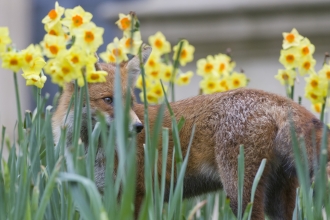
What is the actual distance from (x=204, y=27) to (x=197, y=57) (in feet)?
1.47

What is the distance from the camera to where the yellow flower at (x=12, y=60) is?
304 cm

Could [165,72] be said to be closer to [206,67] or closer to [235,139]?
A: [206,67]

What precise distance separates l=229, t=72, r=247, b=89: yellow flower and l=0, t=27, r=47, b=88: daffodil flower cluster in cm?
184

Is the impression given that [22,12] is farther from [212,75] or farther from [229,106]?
[229,106]

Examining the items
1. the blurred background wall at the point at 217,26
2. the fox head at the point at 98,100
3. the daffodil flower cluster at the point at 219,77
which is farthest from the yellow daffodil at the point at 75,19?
the blurred background wall at the point at 217,26

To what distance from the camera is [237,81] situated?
15.2ft

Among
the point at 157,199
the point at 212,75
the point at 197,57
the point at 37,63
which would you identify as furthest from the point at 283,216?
the point at 197,57

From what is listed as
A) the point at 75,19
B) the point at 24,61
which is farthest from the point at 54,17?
the point at 24,61

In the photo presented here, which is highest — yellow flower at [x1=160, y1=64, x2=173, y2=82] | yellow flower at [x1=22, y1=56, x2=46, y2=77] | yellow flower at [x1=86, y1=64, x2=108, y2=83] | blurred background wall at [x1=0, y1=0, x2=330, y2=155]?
blurred background wall at [x1=0, y1=0, x2=330, y2=155]

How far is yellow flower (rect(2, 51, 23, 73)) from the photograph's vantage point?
304 centimetres

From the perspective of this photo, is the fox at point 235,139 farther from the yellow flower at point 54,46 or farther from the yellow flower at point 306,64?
the yellow flower at point 54,46

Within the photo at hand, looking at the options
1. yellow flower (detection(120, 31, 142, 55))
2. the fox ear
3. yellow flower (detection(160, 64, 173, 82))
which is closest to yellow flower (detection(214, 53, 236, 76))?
yellow flower (detection(160, 64, 173, 82))

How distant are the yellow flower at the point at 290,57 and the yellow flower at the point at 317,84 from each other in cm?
12

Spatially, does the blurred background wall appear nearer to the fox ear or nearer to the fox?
the fox ear
